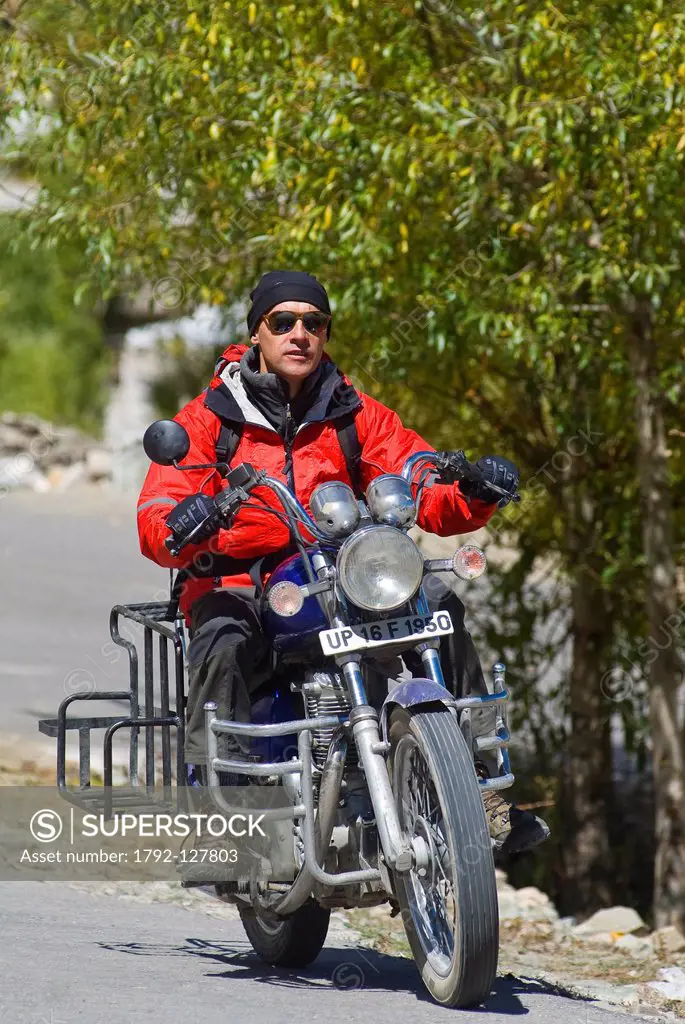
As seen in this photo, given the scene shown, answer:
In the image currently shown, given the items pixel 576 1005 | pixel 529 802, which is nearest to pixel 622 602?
pixel 529 802

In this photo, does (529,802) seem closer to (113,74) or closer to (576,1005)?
(113,74)

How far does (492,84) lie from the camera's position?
913cm

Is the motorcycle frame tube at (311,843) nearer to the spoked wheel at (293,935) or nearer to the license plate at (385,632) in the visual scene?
the license plate at (385,632)

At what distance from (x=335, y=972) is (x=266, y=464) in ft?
5.27

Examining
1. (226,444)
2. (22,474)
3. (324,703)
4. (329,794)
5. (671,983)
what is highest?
(22,474)

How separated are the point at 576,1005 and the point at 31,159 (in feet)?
23.0

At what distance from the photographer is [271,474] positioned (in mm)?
4961

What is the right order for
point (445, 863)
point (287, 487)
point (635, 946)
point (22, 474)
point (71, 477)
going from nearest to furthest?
point (445, 863) → point (287, 487) → point (635, 946) → point (71, 477) → point (22, 474)

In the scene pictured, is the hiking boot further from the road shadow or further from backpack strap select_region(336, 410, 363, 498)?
backpack strap select_region(336, 410, 363, 498)

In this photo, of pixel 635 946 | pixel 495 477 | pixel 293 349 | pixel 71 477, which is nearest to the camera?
pixel 495 477

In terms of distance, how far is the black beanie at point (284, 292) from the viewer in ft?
16.8

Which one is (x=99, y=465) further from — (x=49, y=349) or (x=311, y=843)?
(x=311, y=843)

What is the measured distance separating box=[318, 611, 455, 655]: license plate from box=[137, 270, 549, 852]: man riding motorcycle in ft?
0.60

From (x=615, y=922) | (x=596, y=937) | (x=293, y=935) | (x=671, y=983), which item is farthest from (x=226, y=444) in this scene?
(x=615, y=922)
